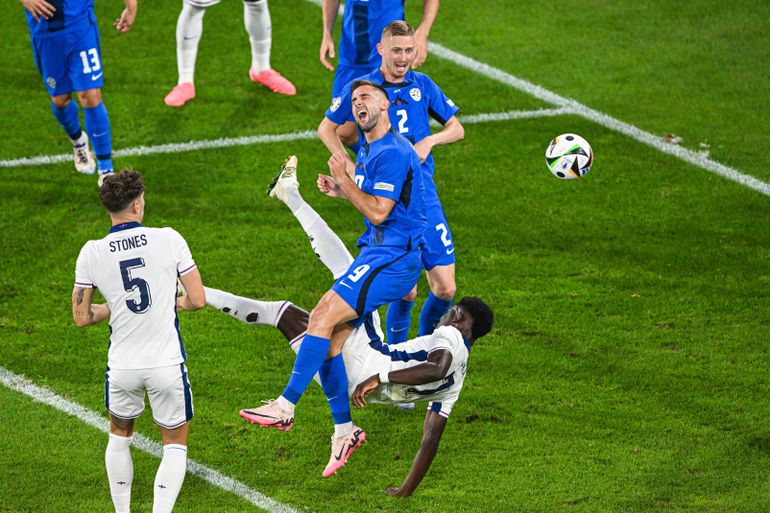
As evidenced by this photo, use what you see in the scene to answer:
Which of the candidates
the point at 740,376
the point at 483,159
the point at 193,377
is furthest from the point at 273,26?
the point at 740,376

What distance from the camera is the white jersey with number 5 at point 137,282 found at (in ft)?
19.8

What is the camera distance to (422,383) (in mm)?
6805

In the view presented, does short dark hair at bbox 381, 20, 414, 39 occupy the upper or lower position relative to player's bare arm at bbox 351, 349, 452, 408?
upper

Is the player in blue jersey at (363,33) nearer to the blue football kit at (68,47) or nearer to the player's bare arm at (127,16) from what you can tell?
the player's bare arm at (127,16)

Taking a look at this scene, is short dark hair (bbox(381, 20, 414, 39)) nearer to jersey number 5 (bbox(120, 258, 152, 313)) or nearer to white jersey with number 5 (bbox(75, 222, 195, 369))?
white jersey with number 5 (bbox(75, 222, 195, 369))

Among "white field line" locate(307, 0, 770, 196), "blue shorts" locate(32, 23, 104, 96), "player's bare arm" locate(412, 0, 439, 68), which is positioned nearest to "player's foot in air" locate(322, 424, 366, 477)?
"player's bare arm" locate(412, 0, 439, 68)

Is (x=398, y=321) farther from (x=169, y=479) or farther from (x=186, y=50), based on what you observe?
(x=186, y=50)

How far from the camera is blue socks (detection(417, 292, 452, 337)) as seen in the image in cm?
805

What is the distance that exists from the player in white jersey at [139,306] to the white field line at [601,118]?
6410mm

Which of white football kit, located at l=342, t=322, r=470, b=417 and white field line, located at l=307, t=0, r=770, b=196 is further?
white field line, located at l=307, t=0, r=770, b=196

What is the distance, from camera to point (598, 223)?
33.5 ft

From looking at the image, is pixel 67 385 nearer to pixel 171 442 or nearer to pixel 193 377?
pixel 193 377

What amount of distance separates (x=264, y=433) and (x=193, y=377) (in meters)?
0.79

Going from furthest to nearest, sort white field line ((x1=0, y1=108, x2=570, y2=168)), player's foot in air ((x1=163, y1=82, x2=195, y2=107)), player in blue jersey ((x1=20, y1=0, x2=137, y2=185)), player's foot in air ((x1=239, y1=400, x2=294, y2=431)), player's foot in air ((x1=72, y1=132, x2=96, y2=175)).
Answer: player's foot in air ((x1=163, y1=82, x2=195, y2=107))
white field line ((x1=0, y1=108, x2=570, y2=168))
player's foot in air ((x1=72, y1=132, x2=96, y2=175))
player in blue jersey ((x1=20, y1=0, x2=137, y2=185))
player's foot in air ((x1=239, y1=400, x2=294, y2=431))
